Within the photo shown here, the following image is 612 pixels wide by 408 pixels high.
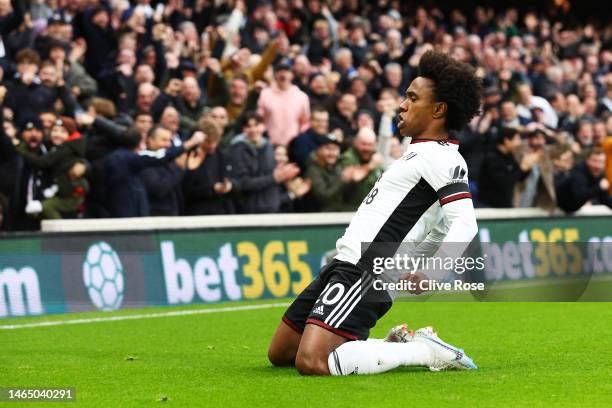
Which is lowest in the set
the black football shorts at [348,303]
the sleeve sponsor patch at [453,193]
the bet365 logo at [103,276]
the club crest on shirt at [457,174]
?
the bet365 logo at [103,276]

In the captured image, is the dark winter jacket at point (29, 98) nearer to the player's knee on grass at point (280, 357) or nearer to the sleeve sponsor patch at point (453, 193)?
the player's knee on grass at point (280, 357)

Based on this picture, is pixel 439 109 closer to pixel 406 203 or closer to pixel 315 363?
pixel 406 203

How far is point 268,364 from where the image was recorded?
902 cm

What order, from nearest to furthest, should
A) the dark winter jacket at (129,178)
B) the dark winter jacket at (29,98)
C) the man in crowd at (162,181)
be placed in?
1. the dark winter jacket at (129,178)
2. the man in crowd at (162,181)
3. the dark winter jacket at (29,98)

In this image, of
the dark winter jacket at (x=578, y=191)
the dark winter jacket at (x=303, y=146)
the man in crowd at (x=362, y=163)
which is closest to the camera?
the man in crowd at (x=362, y=163)

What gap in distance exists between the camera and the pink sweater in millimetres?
18031

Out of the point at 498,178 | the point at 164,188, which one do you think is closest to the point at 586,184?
the point at 498,178

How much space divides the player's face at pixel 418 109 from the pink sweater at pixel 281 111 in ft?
32.2

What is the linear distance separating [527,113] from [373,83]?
2684 mm

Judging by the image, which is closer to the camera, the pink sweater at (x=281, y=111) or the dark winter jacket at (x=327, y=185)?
the dark winter jacket at (x=327, y=185)

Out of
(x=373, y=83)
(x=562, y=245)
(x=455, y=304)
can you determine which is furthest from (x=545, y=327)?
(x=373, y=83)

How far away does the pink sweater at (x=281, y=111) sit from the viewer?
18.0 metres

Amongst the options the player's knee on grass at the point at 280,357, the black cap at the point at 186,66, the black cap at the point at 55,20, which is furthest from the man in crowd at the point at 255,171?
the player's knee on grass at the point at 280,357

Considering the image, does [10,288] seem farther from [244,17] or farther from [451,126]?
[244,17]
